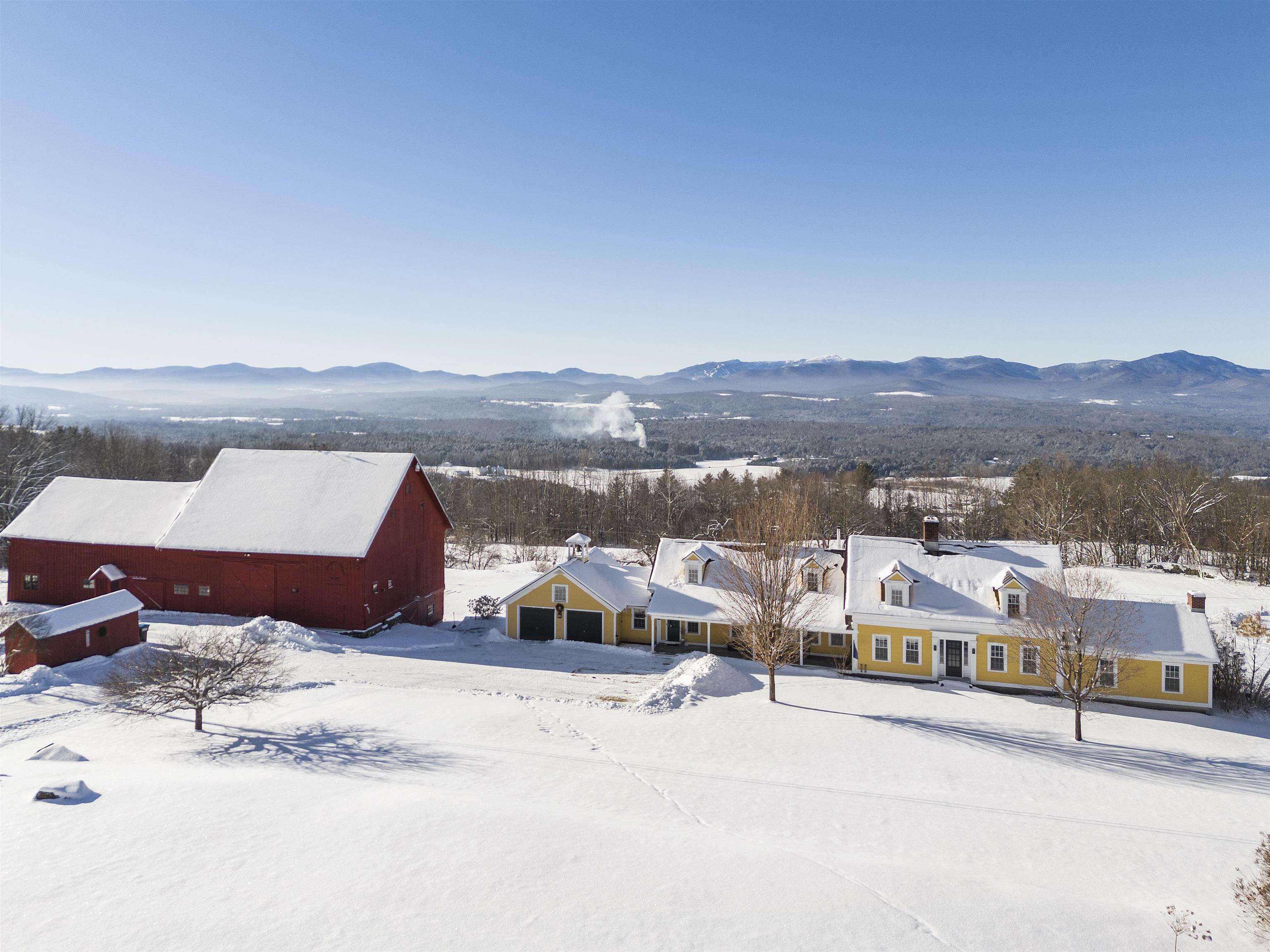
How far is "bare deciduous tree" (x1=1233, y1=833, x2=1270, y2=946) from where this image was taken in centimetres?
1052

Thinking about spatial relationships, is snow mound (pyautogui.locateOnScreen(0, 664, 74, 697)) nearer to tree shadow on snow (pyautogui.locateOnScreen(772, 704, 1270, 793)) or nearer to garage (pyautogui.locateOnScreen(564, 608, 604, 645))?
garage (pyautogui.locateOnScreen(564, 608, 604, 645))

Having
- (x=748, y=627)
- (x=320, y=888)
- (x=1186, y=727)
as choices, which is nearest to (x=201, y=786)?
(x=320, y=888)

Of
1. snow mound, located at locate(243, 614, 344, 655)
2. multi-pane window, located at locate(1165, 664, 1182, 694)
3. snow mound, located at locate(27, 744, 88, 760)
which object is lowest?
multi-pane window, located at locate(1165, 664, 1182, 694)

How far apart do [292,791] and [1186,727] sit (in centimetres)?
Result: 2740

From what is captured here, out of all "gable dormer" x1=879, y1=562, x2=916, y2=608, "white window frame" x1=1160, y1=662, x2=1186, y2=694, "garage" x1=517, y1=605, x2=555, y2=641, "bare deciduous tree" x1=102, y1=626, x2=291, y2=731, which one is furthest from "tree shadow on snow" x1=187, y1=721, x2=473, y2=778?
"white window frame" x1=1160, y1=662, x2=1186, y2=694

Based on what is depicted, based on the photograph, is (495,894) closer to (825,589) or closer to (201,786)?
(201,786)

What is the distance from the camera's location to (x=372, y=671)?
86.7 feet

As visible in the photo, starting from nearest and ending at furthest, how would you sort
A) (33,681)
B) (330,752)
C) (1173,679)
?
Answer: (330,752) → (33,681) → (1173,679)

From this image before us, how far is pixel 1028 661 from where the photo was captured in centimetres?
2703

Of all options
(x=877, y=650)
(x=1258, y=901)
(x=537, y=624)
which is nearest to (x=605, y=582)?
(x=537, y=624)

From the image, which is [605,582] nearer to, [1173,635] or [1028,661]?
[1028,661]

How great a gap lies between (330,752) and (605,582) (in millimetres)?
17166

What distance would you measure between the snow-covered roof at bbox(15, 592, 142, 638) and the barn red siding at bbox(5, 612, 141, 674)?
7.4 inches

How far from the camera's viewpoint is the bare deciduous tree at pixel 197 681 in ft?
63.1
